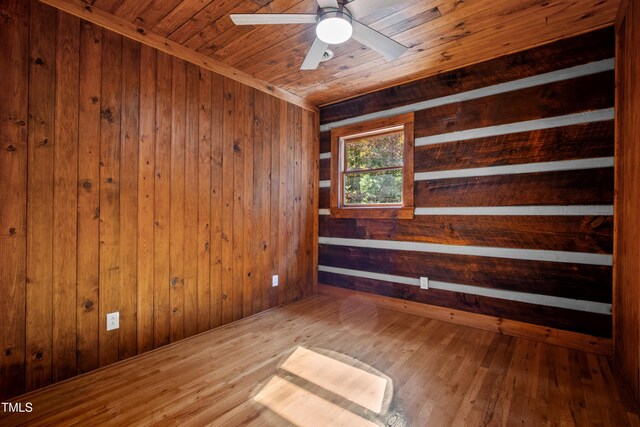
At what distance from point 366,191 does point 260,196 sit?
130 cm

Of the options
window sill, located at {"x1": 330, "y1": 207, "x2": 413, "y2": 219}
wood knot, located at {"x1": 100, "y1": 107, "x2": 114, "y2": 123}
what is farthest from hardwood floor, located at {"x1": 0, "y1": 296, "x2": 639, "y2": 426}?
wood knot, located at {"x1": 100, "y1": 107, "x2": 114, "y2": 123}

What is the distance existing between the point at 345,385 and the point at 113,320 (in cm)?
172

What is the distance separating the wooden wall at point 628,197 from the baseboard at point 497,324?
15 centimetres

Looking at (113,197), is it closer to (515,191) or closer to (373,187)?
(373,187)

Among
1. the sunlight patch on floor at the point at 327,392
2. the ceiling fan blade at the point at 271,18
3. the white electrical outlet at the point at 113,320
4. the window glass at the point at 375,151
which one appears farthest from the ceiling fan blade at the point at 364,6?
the white electrical outlet at the point at 113,320

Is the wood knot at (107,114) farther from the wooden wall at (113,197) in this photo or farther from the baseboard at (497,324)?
the baseboard at (497,324)

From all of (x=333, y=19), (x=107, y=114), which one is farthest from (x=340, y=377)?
(x=107, y=114)

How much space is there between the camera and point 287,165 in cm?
345

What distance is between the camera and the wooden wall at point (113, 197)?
173 cm

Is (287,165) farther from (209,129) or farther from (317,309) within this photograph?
(317,309)

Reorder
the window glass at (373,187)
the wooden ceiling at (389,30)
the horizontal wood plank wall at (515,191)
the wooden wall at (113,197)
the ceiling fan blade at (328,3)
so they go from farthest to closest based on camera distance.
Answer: the window glass at (373,187), the horizontal wood plank wall at (515,191), the wooden ceiling at (389,30), the wooden wall at (113,197), the ceiling fan blade at (328,3)

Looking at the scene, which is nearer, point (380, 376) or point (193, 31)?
point (380, 376)

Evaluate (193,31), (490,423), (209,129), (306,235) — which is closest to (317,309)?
(306,235)

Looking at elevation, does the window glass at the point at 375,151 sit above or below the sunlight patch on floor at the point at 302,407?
above
